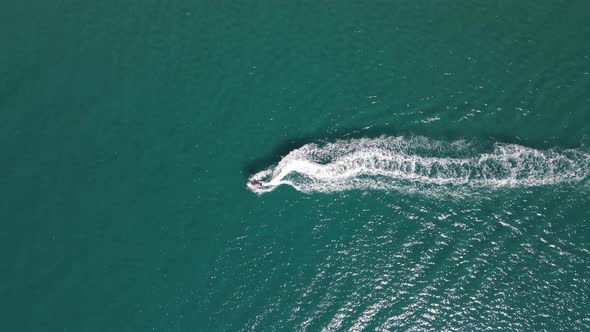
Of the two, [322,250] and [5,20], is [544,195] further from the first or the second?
A: [5,20]

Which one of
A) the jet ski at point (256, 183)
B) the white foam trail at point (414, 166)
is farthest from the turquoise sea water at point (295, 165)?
the jet ski at point (256, 183)

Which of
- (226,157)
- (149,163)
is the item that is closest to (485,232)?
(226,157)

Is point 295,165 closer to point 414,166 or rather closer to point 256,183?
point 256,183

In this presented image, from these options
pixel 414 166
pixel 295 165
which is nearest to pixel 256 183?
pixel 295 165

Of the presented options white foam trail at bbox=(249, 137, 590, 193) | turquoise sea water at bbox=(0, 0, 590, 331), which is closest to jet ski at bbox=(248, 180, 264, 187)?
white foam trail at bbox=(249, 137, 590, 193)

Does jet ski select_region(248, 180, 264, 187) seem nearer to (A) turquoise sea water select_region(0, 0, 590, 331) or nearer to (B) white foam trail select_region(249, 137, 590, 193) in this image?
(B) white foam trail select_region(249, 137, 590, 193)

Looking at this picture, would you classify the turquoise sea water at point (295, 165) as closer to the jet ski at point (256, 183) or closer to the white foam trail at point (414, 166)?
the white foam trail at point (414, 166)
